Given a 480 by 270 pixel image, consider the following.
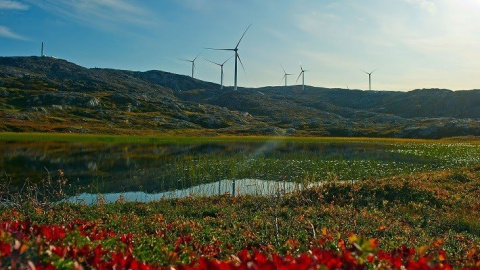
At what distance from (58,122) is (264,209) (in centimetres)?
12990

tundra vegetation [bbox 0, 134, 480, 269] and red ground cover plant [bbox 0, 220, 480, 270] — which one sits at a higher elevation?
red ground cover plant [bbox 0, 220, 480, 270]

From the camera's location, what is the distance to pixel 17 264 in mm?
5000

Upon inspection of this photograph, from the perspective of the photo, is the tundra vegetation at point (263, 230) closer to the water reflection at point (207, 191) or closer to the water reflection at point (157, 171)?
the water reflection at point (207, 191)

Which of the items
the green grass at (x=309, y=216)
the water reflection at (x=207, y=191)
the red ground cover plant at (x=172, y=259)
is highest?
the red ground cover plant at (x=172, y=259)

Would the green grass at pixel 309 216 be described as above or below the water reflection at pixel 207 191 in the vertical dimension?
above

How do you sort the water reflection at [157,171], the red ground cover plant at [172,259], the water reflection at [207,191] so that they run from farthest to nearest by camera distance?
the water reflection at [157,171]
the water reflection at [207,191]
the red ground cover plant at [172,259]

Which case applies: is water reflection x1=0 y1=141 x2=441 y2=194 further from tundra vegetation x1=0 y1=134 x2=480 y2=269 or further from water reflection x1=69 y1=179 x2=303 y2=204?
tundra vegetation x1=0 y1=134 x2=480 y2=269

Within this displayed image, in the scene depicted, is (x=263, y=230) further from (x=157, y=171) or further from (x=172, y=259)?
(x=157, y=171)

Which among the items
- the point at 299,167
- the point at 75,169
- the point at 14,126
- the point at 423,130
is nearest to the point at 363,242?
the point at 299,167

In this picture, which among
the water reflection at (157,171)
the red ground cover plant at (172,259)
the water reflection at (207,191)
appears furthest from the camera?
the water reflection at (157,171)

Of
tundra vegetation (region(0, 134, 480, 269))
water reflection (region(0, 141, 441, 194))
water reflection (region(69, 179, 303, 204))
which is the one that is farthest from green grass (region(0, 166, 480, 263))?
water reflection (region(0, 141, 441, 194))

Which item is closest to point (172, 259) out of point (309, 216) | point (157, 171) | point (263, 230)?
point (263, 230)

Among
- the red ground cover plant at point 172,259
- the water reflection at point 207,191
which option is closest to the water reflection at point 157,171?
the water reflection at point 207,191

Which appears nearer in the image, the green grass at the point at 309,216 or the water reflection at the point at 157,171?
the green grass at the point at 309,216
